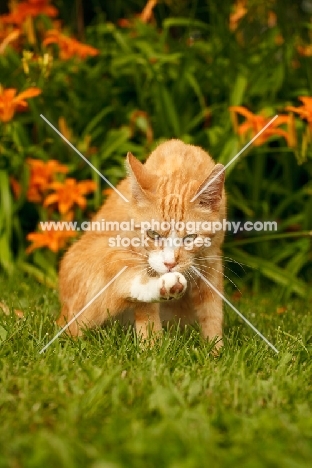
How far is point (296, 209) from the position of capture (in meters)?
4.91

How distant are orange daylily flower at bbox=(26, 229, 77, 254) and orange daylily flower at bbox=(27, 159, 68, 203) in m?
0.32

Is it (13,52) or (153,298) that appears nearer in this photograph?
(153,298)

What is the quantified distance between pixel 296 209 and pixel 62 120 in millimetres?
1862

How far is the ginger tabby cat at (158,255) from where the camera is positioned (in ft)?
9.37

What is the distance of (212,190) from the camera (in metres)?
2.92

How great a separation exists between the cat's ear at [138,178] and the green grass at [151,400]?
0.64 metres

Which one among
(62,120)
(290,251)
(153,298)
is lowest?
(290,251)

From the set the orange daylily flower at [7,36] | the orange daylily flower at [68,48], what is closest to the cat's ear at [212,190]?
the orange daylily flower at [68,48]

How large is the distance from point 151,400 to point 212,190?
1.06 meters

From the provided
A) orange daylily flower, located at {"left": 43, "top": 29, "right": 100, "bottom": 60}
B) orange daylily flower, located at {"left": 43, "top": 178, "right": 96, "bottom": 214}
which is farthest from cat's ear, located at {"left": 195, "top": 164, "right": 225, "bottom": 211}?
orange daylily flower, located at {"left": 43, "top": 29, "right": 100, "bottom": 60}

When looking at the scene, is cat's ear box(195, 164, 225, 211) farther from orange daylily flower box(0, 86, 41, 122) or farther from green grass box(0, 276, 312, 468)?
orange daylily flower box(0, 86, 41, 122)

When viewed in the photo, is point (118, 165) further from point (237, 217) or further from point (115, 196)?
point (115, 196)

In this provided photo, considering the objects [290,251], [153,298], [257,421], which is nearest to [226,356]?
[153,298]

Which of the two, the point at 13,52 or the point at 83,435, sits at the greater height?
the point at 13,52
